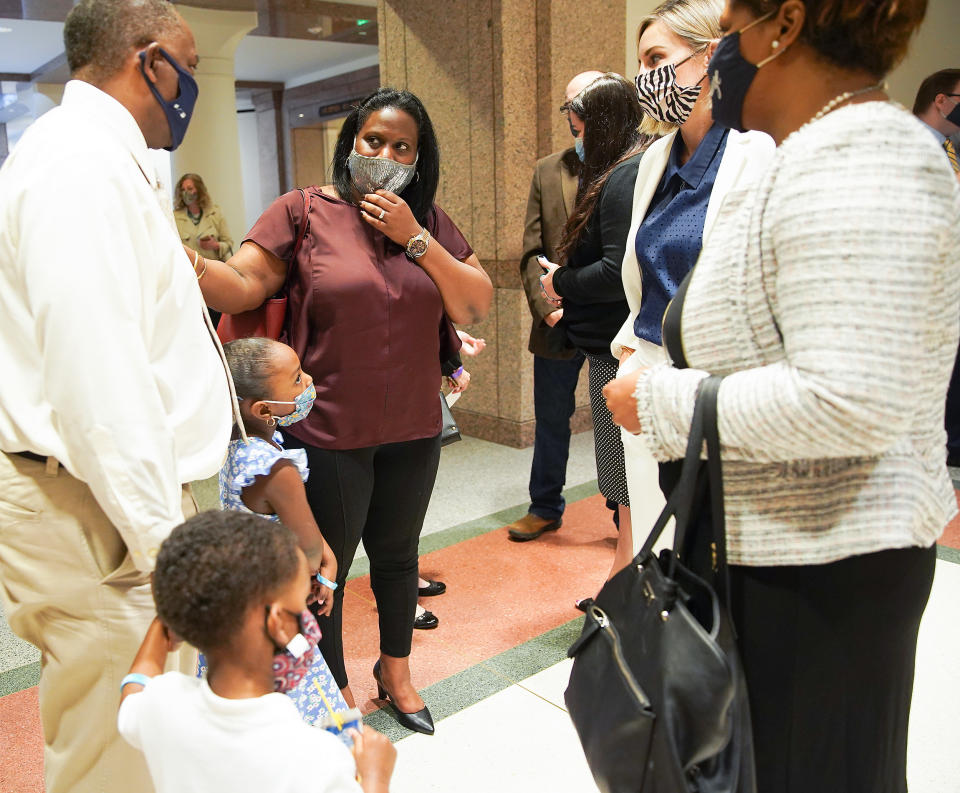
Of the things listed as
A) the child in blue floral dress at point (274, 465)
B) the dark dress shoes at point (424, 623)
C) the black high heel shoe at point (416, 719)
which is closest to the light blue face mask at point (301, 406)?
the child in blue floral dress at point (274, 465)

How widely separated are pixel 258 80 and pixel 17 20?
5.23 meters

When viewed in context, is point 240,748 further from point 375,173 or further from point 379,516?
point 375,173

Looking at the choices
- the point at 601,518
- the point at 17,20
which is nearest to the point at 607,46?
the point at 601,518

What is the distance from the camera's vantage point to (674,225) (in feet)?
6.86

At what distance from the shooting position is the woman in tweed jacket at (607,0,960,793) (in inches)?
39.1

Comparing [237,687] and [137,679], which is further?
[137,679]

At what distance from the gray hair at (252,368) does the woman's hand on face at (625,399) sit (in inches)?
36.2

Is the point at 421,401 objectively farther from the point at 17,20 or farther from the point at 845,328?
the point at 17,20

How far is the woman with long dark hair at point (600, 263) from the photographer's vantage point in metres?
2.86

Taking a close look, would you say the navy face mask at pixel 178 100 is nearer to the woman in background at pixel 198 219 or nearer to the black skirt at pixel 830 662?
the black skirt at pixel 830 662

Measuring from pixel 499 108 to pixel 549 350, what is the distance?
208 centimetres

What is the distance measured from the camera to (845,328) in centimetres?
99

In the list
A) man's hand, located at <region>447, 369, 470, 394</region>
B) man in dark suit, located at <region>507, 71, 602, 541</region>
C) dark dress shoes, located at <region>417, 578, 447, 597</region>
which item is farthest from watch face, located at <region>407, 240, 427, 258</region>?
dark dress shoes, located at <region>417, 578, 447, 597</region>

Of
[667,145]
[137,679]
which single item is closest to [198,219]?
[667,145]
